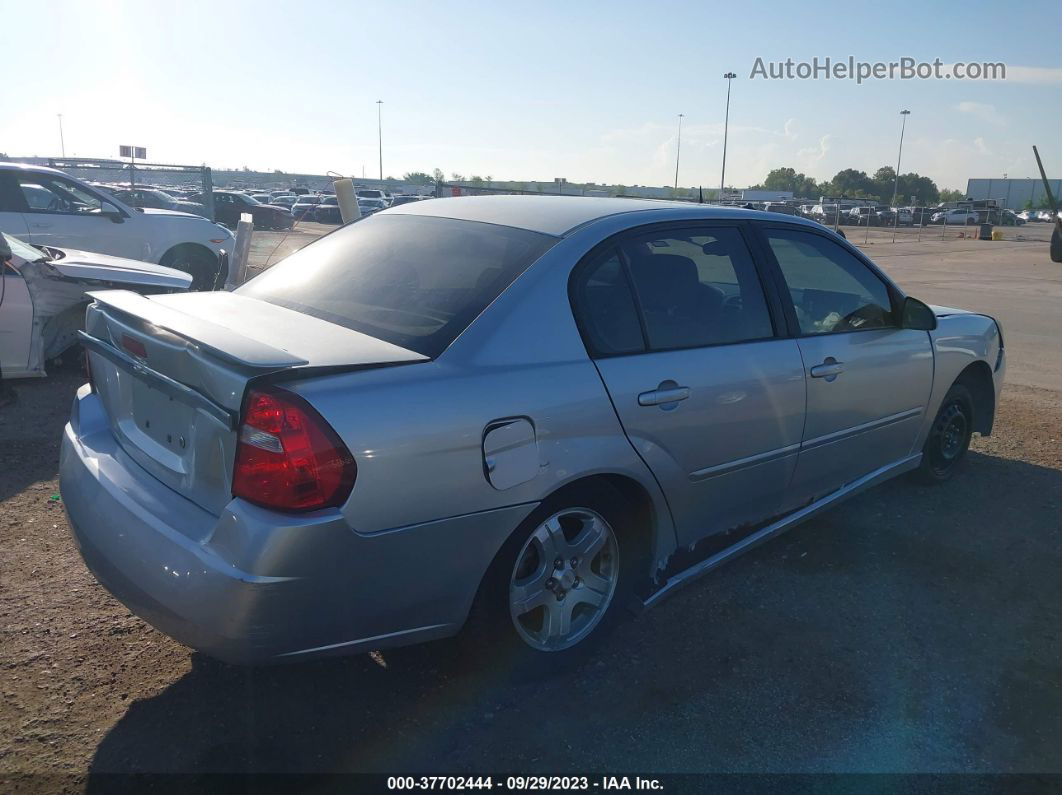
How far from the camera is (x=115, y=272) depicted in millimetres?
6980

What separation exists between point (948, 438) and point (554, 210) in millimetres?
3089

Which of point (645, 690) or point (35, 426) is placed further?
point (35, 426)

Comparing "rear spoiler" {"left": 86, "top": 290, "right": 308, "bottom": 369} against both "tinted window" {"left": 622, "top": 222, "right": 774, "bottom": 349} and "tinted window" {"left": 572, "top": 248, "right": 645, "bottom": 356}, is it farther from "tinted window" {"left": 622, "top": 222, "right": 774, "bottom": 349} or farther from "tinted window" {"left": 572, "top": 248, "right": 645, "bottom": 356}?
"tinted window" {"left": 622, "top": 222, "right": 774, "bottom": 349}

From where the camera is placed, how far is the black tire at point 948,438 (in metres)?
5.06

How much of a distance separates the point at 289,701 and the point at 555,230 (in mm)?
1918

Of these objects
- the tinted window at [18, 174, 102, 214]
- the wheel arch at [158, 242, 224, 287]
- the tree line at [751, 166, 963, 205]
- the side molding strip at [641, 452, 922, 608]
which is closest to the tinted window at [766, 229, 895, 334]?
the side molding strip at [641, 452, 922, 608]

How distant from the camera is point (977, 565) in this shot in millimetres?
4172

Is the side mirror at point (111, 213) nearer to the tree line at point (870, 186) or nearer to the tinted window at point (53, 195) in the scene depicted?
the tinted window at point (53, 195)

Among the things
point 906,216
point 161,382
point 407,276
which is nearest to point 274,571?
point 161,382

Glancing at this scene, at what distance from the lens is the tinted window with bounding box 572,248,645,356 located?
10.1ft

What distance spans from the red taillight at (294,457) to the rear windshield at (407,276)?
50 centimetres

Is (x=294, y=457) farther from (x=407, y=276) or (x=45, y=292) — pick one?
(x=45, y=292)

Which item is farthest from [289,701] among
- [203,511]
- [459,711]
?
[203,511]

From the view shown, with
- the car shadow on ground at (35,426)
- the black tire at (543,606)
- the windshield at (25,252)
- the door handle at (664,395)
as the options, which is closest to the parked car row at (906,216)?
the windshield at (25,252)
